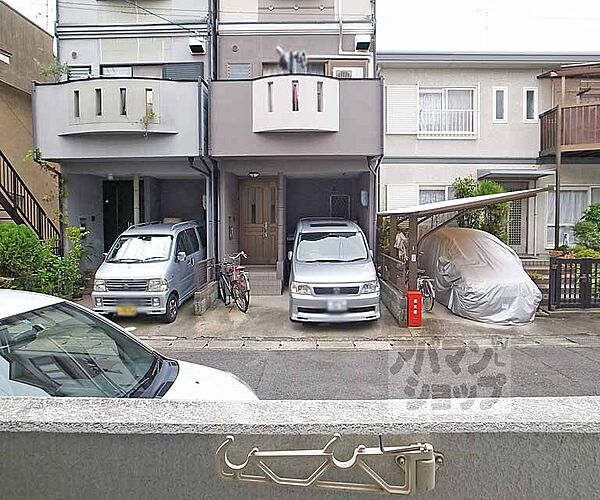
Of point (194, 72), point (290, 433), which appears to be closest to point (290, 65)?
point (290, 433)

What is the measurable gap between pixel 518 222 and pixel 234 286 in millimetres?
9424

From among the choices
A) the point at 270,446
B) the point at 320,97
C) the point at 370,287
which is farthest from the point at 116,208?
the point at 270,446

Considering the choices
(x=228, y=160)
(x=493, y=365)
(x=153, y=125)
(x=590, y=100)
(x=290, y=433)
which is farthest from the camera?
(x=590, y=100)

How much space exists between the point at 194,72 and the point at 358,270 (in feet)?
23.0

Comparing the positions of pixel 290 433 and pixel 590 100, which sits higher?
pixel 590 100

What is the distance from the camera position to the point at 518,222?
52.7 feet

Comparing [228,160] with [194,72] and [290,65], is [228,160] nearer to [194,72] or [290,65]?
[194,72]

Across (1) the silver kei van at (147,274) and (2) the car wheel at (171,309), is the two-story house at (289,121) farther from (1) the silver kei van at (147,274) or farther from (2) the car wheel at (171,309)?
(2) the car wheel at (171,309)

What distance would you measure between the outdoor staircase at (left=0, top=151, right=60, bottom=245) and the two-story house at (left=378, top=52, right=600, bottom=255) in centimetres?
905

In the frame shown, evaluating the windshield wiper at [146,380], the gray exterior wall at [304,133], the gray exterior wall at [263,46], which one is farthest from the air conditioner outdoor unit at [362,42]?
the windshield wiper at [146,380]

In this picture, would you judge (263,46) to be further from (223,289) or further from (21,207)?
(21,207)

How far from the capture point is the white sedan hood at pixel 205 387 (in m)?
3.34

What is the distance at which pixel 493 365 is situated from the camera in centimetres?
764

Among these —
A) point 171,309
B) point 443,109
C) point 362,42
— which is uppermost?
point 362,42
